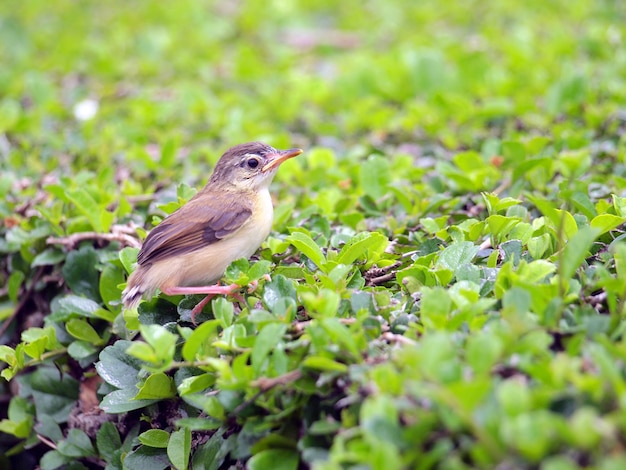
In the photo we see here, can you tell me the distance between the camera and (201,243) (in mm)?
3896

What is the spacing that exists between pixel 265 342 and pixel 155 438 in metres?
0.88

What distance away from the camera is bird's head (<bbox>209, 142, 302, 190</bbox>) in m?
4.44

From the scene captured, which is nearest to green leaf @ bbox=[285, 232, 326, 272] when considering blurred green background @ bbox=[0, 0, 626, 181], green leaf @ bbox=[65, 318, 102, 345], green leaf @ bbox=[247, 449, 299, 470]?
green leaf @ bbox=[247, 449, 299, 470]

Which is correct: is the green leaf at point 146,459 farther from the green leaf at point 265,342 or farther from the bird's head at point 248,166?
the bird's head at point 248,166

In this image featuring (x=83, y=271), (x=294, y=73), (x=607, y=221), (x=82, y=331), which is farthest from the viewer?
(x=294, y=73)

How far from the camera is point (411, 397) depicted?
7.18 feet

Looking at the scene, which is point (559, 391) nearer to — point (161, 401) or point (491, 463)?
point (491, 463)

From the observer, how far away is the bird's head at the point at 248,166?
4441mm

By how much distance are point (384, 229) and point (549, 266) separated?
141cm

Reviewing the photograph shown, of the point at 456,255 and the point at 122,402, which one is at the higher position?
the point at 456,255

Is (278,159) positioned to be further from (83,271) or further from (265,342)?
(265,342)

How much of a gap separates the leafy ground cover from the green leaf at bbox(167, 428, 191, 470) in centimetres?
2

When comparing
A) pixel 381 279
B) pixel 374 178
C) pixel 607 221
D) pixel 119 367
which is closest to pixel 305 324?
pixel 381 279

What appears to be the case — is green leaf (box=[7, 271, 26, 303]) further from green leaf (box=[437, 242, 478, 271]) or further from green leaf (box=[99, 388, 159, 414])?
green leaf (box=[437, 242, 478, 271])
